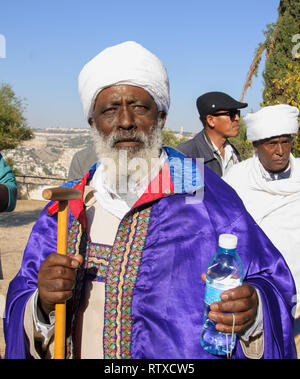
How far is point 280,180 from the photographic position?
11.1ft

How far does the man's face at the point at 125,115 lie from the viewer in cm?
200

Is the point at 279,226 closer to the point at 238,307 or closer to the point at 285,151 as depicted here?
the point at 285,151

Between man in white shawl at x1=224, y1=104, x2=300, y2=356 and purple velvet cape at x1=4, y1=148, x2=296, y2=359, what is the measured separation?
57.4 inches

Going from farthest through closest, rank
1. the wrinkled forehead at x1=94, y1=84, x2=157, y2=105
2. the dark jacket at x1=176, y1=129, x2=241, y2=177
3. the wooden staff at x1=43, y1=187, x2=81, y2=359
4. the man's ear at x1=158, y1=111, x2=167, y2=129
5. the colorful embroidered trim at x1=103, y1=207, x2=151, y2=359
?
the dark jacket at x1=176, y1=129, x2=241, y2=177 → the man's ear at x1=158, y1=111, x2=167, y2=129 → the wrinkled forehead at x1=94, y1=84, x2=157, y2=105 → the colorful embroidered trim at x1=103, y1=207, x2=151, y2=359 → the wooden staff at x1=43, y1=187, x2=81, y2=359

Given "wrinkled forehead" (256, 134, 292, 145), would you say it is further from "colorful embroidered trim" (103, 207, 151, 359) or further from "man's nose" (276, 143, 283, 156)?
"colorful embroidered trim" (103, 207, 151, 359)

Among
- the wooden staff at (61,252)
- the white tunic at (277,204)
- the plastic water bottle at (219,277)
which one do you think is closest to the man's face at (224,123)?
the white tunic at (277,204)

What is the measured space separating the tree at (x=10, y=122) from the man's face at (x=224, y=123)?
14261mm

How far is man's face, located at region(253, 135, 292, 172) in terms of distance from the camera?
11.1 feet

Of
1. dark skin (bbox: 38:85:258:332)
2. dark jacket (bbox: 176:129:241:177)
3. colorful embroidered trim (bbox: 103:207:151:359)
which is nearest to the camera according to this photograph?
dark skin (bbox: 38:85:258:332)

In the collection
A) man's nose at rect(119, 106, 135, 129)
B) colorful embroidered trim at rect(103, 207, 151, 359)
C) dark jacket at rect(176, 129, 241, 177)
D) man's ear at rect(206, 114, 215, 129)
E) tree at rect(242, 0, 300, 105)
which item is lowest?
colorful embroidered trim at rect(103, 207, 151, 359)

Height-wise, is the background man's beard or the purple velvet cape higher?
the background man's beard

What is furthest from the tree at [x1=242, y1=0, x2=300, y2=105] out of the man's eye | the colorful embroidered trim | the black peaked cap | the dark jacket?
the colorful embroidered trim

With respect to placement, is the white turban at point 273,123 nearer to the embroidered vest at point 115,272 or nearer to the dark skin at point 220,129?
the dark skin at point 220,129
